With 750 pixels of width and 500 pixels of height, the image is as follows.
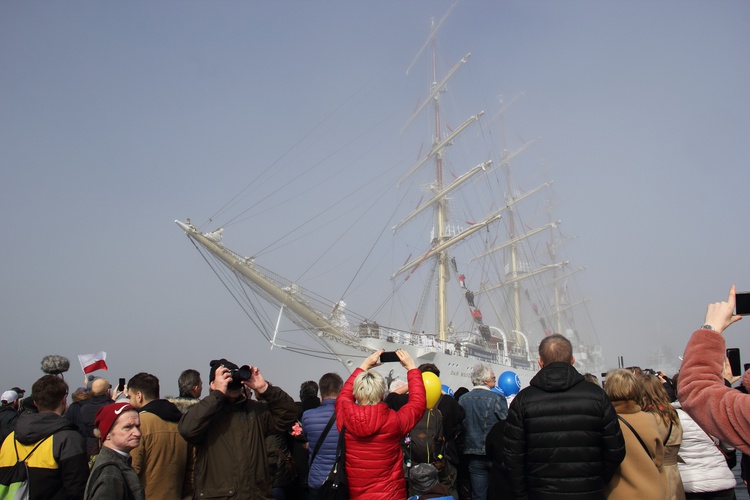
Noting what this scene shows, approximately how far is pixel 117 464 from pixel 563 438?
2.94 m

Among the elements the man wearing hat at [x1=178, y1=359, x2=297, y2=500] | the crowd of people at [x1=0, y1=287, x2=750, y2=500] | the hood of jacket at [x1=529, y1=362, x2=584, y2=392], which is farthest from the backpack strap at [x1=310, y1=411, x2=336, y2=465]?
the hood of jacket at [x1=529, y1=362, x2=584, y2=392]

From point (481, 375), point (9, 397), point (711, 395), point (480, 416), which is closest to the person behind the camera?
point (711, 395)

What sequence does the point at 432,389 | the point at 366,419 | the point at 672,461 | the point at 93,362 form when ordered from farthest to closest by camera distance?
the point at 93,362 < the point at 432,389 < the point at 672,461 < the point at 366,419

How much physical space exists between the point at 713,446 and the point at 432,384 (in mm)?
2593

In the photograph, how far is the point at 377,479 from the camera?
378cm

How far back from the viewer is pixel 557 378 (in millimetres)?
3900

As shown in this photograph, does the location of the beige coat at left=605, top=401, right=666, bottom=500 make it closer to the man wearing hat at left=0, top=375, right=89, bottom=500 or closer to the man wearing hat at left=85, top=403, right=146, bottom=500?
the man wearing hat at left=85, top=403, right=146, bottom=500

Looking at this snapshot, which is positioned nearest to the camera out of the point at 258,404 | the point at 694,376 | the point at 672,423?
the point at 694,376

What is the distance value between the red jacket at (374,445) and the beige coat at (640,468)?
65.8 inches

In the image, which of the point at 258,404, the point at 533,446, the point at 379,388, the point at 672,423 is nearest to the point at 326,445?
the point at 258,404

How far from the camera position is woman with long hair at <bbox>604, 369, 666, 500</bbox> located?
4.07m

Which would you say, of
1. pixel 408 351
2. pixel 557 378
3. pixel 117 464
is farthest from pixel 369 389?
pixel 408 351

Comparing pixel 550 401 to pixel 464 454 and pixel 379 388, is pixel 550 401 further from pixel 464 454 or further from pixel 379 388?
pixel 464 454

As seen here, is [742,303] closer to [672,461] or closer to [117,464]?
[672,461]
